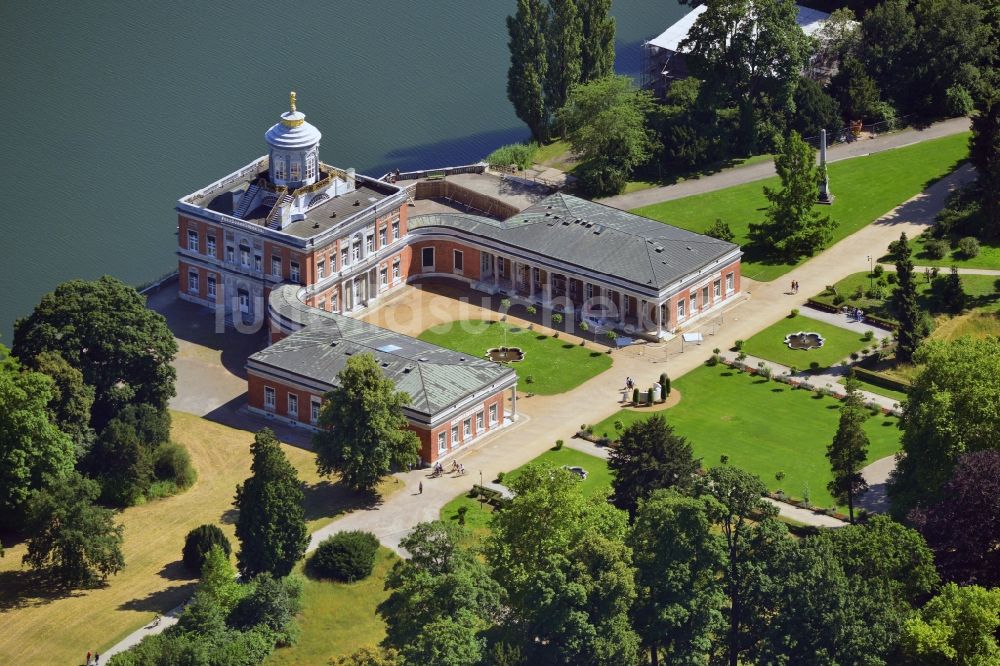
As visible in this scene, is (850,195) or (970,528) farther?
(850,195)

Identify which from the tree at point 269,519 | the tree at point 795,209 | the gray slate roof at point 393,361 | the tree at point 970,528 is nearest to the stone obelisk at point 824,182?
the tree at point 795,209

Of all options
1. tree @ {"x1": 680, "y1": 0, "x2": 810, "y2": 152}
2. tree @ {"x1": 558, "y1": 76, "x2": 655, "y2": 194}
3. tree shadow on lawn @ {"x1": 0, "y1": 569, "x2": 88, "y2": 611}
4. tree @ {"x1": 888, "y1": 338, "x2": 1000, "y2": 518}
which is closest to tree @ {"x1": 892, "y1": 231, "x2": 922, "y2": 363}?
tree @ {"x1": 888, "y1": 338, "x2": 1000, "y2": 518}

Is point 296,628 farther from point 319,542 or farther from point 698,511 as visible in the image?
point 698,511

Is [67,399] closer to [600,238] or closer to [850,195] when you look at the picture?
[600,238]

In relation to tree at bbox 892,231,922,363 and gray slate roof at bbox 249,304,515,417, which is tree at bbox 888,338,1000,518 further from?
gray slate roof at bbox 249,304,515,417

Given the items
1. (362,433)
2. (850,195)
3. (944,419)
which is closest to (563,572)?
(362,433)
